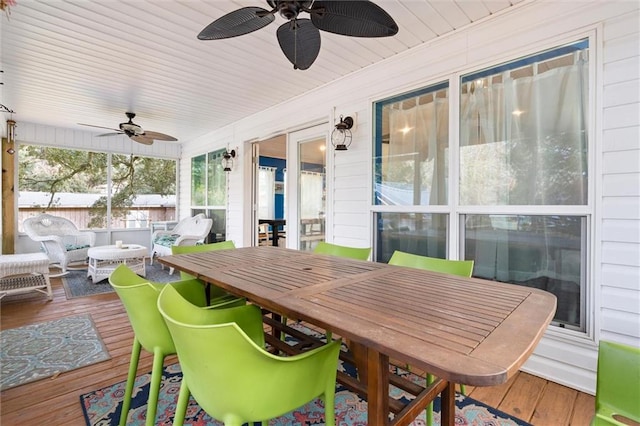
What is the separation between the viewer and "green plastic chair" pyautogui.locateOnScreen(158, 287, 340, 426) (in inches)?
33.8

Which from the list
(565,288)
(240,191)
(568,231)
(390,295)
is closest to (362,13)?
(390,295)

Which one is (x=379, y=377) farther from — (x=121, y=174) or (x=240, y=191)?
(x=121, y=174)

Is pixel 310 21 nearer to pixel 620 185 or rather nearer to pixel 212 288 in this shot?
pixel 212 288

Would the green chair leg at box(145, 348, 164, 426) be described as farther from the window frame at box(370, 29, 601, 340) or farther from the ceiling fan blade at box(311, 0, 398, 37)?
the window frame at box(370, 29, 601, 340)

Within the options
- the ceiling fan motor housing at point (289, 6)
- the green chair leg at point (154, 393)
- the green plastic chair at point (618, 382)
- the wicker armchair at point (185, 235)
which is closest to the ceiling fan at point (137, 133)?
the wicker armchair at point (185, 235)

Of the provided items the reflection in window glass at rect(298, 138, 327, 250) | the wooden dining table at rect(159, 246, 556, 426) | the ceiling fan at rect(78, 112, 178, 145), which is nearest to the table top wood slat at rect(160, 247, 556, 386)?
the wooden dining table at rect(159, 246, 556, 426)

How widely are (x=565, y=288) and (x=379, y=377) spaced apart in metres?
1.93

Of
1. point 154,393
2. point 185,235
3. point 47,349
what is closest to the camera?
point 154,393

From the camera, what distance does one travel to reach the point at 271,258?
2.20 metres

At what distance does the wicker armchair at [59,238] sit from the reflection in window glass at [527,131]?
5.68 metres

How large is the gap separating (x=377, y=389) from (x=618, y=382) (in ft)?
3.26

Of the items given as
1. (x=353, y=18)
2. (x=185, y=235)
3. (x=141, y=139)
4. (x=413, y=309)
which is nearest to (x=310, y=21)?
(x=353, y=18)

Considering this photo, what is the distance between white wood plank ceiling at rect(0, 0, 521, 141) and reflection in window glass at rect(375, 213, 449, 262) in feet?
5.27

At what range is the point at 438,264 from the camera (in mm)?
1979
